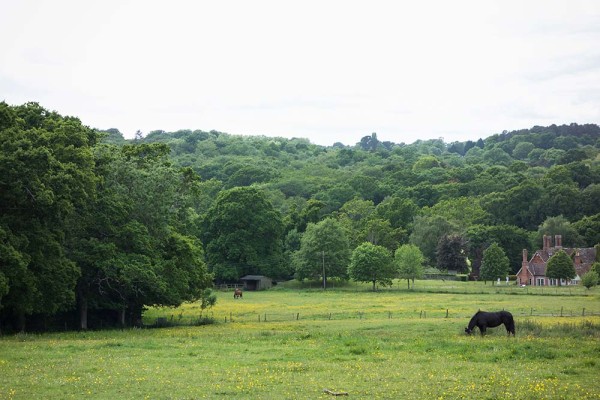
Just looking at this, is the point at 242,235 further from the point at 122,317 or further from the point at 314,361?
the point at 314,361

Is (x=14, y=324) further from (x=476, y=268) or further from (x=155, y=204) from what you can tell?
(x=476, y=268)

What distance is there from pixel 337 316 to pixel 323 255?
137 ft

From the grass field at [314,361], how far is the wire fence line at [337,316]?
0.68 meters

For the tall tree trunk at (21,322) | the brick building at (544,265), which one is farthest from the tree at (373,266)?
the tall tree trunk at (21,322)

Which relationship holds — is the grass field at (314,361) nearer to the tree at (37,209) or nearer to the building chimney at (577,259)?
the tree at (37,209)

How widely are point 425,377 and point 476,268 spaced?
92899 millimetres

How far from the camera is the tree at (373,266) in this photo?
90125 mm

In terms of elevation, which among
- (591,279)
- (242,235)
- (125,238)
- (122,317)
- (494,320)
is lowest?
(122,317)

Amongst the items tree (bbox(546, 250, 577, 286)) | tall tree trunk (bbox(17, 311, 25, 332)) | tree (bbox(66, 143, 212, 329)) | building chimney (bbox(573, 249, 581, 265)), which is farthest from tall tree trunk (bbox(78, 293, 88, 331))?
building chimney (bbox(573, 249, 581, 265))

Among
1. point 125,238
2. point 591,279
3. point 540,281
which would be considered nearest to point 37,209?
point 125,238

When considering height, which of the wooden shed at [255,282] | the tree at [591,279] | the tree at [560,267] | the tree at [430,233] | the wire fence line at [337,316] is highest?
the tree at [430,233]

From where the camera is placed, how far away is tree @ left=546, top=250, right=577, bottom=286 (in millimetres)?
94875

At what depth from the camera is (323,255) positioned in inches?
3829

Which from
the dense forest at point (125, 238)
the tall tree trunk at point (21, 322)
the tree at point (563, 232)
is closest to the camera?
the dense forest at point (125, 238)
